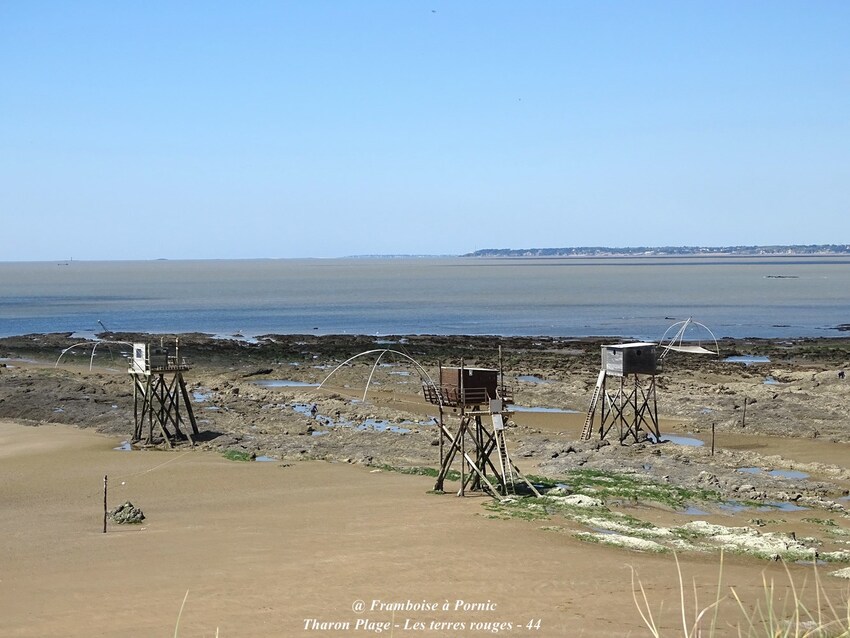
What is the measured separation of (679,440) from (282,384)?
2346 centimetres

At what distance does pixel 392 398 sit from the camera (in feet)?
145

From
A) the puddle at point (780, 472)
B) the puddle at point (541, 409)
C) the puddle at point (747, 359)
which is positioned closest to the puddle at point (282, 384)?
the puddle at point (541, 409)

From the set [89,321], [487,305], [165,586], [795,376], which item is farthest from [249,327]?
[165,586]

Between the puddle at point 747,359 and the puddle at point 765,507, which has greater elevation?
the puddle at point 747,359

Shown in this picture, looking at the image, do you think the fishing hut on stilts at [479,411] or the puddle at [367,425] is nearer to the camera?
the fishing hut on stilts at [479,411]

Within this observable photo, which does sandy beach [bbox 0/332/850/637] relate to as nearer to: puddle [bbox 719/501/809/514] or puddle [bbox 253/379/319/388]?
puddle [bbox 719/501/809/514]

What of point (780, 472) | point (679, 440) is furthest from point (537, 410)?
point (780, 472)

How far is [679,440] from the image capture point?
113 feet

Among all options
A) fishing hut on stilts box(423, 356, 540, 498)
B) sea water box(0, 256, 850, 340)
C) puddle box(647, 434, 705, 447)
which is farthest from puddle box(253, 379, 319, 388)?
fishing hut on stilts box(423, 356, 540, 498)

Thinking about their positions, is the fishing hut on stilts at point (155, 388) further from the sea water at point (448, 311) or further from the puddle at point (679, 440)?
the sea water at point (448, 311)

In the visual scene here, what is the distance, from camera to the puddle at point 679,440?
33312 mm

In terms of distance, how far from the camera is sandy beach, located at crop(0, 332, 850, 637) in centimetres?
1477

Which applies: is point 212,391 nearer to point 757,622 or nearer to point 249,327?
point 757,622

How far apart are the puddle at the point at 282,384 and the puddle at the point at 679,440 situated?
67.0 feet
